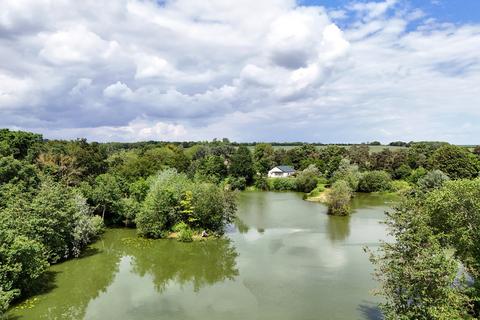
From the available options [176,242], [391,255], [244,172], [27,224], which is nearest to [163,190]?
[176,242]

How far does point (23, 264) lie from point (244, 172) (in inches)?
2374

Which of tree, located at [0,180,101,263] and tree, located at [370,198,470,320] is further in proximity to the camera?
tree, located at [0,180,101,263]

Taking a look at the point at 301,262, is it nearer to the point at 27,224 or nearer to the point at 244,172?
the point at 27,224

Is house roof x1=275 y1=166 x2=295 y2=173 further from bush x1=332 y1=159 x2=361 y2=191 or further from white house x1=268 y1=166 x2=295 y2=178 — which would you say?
bush x1=332 y1=159 x2=361 y2=191

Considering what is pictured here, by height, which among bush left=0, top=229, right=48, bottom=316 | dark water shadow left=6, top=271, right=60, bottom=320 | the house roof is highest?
the house roof

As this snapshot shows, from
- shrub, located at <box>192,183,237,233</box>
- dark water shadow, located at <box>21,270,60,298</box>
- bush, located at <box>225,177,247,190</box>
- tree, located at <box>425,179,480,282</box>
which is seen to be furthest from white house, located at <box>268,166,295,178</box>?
tree, located at <box>425,179,480,282</box>

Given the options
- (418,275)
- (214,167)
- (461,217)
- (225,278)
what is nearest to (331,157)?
(214,167)

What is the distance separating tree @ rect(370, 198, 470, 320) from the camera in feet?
42.4

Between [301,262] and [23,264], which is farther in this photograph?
[301,262]

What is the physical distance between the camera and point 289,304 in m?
20.9

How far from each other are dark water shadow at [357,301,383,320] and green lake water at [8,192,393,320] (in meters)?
0.05

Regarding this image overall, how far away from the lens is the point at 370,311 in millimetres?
19688

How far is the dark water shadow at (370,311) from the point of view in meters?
19.0

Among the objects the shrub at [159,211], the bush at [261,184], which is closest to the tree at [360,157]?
the bush at [261,184]
